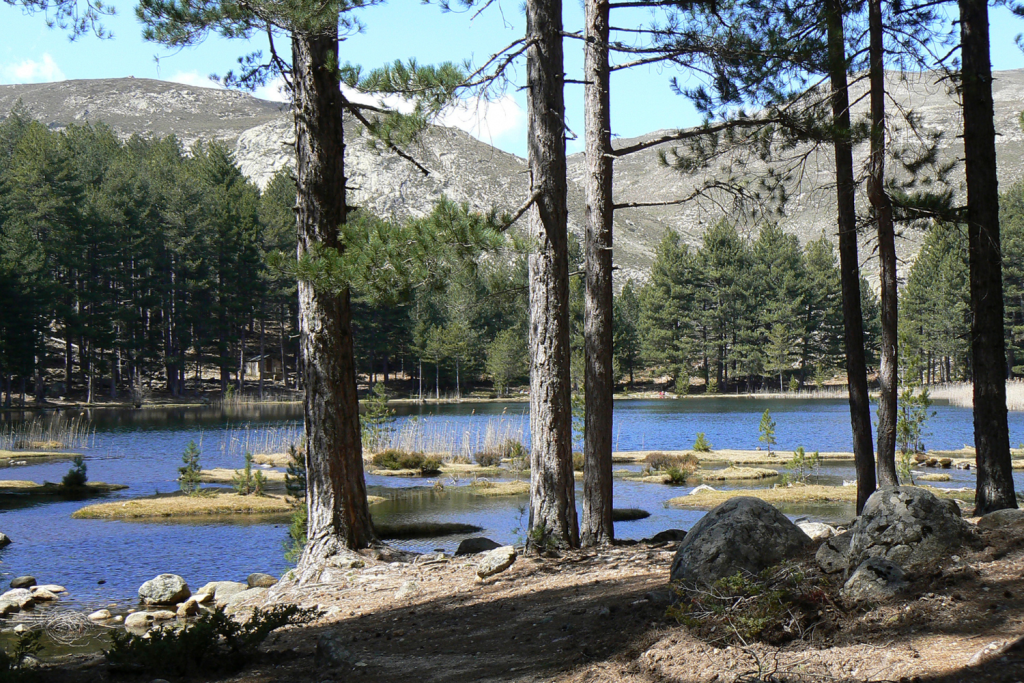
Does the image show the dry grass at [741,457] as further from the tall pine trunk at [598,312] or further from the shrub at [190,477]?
the tall pine trunk at [598,312]

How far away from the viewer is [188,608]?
8031mm

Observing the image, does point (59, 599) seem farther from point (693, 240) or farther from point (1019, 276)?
point (693, 240)

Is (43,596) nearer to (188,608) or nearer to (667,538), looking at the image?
(188,608)

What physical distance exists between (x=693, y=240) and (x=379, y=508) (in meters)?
130

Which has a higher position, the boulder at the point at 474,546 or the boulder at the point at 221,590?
the boulder at the point at 474,546

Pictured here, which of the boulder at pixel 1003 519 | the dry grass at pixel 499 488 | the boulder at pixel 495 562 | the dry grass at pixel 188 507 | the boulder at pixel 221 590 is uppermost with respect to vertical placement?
the boulder at pixel 1003 519

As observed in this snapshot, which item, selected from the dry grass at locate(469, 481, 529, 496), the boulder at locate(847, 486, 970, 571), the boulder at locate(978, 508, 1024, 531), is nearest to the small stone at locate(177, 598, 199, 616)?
the boulder at locate(847, 486, 970, 571)

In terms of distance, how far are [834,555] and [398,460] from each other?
1555 cm

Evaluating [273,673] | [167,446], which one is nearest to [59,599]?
[273,673]

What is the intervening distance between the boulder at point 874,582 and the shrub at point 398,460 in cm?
1550

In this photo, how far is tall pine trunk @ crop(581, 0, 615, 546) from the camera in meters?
7.72

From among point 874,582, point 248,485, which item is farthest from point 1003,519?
point 248,485

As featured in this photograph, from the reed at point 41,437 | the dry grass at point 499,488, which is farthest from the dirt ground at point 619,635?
the reed at point 41,437

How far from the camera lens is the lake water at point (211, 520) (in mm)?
10156
